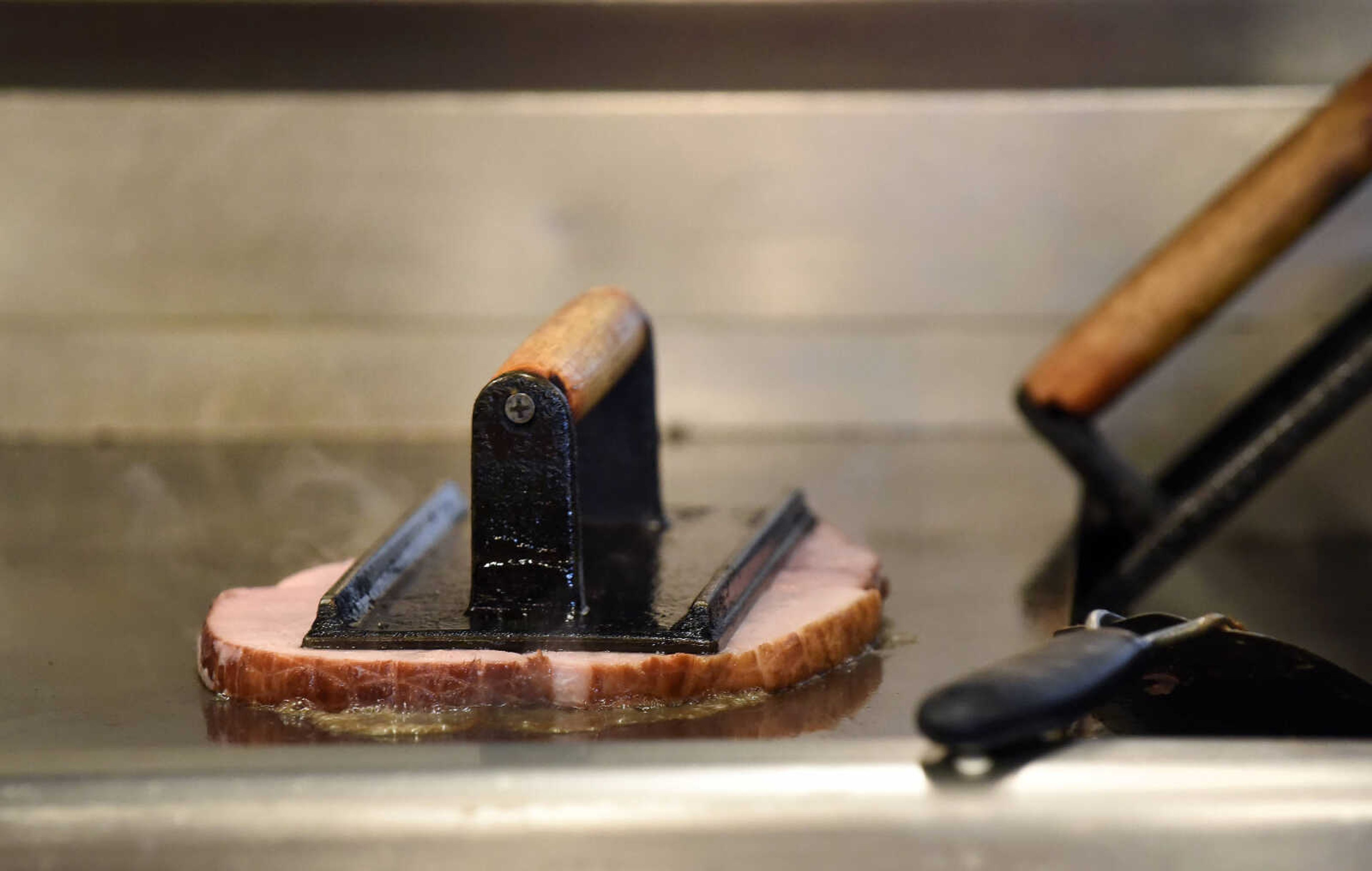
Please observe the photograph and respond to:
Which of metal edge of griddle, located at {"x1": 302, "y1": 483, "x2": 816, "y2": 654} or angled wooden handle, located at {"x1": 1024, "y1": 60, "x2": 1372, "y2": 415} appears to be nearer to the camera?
metal edge of griddle, located at {"x1": 302, "y1": 483, "x2": 816, "y2": 654}

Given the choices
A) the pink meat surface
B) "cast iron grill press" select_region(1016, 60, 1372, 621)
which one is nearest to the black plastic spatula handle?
the pink meat surface

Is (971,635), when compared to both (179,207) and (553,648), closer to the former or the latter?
(553,648)

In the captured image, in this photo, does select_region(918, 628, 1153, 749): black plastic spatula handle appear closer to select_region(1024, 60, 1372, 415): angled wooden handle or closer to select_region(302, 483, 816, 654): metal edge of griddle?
select_region(302, 483, 816, 654): metal edge of griddle

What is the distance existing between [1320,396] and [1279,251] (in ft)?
0.56

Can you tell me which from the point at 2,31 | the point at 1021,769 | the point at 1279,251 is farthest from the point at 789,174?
the point at 1021,769

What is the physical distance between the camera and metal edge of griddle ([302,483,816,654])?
0.83 meters

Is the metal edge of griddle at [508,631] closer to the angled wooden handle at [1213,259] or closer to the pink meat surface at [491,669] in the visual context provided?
the pink meat surface at [491,669]

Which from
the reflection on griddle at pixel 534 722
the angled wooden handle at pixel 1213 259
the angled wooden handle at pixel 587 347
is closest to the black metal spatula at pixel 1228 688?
the reflection on griddle at pixel 534 722

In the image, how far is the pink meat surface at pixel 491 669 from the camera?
807 mm

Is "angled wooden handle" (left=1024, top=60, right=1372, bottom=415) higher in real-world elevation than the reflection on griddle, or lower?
higher

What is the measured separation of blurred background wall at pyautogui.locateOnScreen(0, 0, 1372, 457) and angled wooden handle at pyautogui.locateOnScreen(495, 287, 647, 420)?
0.72m

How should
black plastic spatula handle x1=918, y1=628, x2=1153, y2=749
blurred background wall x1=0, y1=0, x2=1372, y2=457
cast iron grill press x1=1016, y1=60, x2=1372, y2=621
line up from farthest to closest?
blurred background wall x1=0, y1=0, x2=1372, y2=457
cast iron grill press x1=1016, y1=60, x2=1372, y2=621
black plastic spatula handle x1=918, y1=628, x2=1153, y2=749

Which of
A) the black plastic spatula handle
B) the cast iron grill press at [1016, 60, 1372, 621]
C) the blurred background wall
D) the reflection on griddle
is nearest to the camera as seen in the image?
the black plastic spatula handle

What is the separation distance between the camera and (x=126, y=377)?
1.77 meters
